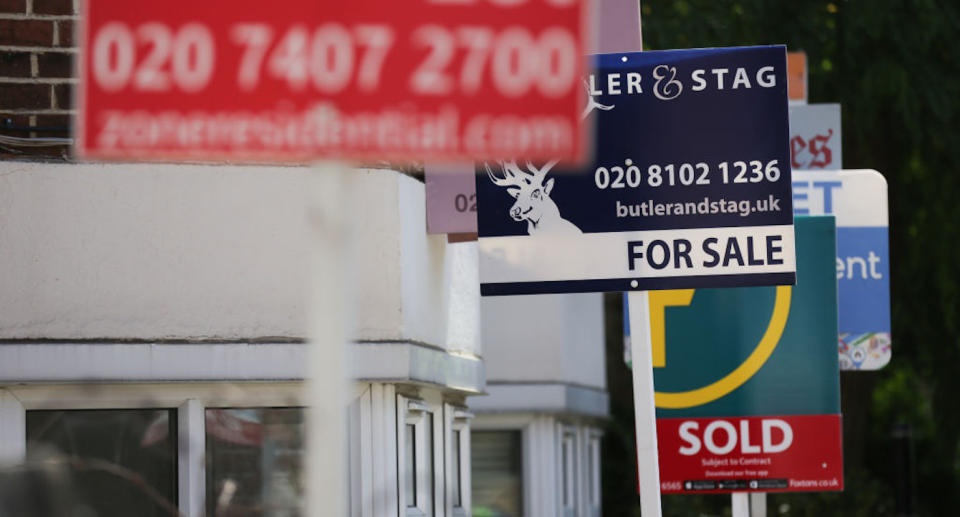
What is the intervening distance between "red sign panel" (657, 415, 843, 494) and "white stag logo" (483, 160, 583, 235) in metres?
2.40

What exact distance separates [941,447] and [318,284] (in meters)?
18.0

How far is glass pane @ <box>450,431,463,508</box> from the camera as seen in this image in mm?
8828

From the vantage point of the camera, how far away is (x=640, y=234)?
698 cm

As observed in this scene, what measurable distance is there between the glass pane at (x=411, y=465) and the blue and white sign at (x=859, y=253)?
3.74 metres

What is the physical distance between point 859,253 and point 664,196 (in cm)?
438

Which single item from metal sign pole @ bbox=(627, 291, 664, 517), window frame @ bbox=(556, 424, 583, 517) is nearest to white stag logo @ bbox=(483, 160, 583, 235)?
metal sign pole @ bbox=(627, 291, 664, 517)

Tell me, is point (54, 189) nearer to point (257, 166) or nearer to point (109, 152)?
point (257, 166)

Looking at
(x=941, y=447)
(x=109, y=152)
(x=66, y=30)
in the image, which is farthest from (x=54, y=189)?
(x=941, y=447)

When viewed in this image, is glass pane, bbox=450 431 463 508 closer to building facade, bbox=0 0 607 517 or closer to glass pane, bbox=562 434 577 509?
building facade, bbox=0 0 607 517

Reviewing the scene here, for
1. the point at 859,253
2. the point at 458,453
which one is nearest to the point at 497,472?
the point at 859,253

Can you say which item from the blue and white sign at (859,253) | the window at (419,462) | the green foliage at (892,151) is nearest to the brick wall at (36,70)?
the window at (419,462)

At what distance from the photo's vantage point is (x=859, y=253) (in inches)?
436

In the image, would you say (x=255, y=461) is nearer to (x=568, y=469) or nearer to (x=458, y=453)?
(x=458, y=453)

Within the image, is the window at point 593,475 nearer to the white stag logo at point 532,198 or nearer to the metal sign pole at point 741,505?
the metal sign pole at point 741,505
